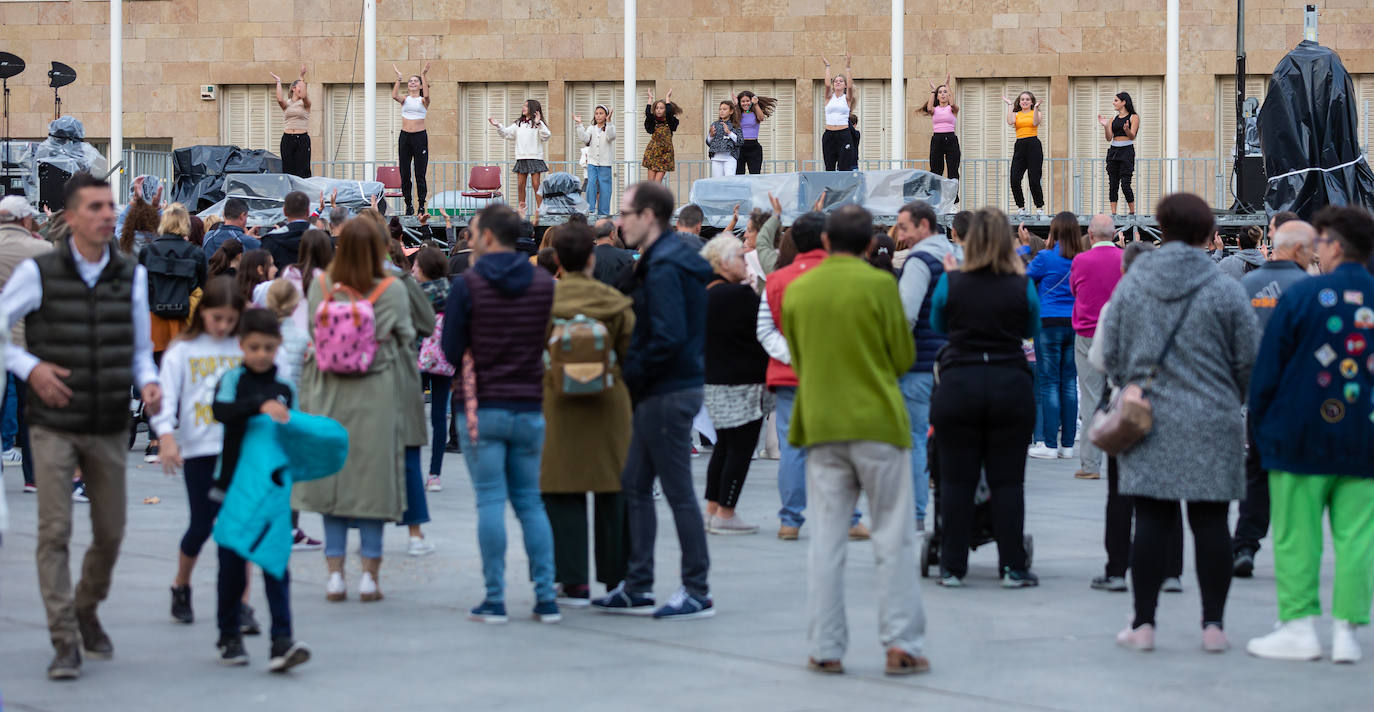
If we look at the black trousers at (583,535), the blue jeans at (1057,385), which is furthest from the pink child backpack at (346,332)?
the blue jeans at (1057,385)

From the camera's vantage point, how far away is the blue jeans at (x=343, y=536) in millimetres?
8016

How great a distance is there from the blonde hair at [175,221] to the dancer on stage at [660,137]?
35.2 ft

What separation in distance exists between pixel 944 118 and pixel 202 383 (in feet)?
54.9

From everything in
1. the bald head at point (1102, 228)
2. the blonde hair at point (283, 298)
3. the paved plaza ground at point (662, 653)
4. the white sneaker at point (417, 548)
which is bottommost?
the paved plaza ground at point (662, 653)

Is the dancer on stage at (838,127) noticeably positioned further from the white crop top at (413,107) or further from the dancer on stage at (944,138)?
the white crop top at (413,107)

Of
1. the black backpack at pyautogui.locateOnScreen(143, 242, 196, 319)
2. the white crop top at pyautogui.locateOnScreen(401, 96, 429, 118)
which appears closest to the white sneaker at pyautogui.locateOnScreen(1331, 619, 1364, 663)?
the black backpack at pyautogui.locateOnScreen(143, 242, 196, 319)

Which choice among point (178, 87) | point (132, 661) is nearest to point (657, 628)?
point (132, 661)

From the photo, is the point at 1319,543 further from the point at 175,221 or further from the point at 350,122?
the point at 350,122

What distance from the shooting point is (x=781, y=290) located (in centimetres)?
955

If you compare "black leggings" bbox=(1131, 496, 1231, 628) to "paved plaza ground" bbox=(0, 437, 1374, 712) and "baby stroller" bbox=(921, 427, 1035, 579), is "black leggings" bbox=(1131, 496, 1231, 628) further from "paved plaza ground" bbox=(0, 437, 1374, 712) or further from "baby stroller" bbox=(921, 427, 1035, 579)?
"baby stroller" bbox=(921, 427, 1035, 579)

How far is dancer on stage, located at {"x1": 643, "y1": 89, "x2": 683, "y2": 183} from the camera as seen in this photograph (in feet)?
72.9

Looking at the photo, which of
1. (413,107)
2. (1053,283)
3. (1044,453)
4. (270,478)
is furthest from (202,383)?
(413,107)

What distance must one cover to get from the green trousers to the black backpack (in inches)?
302

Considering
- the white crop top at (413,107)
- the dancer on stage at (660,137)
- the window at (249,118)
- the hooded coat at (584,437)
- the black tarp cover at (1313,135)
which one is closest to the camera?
the hooded coat at (584,437)
